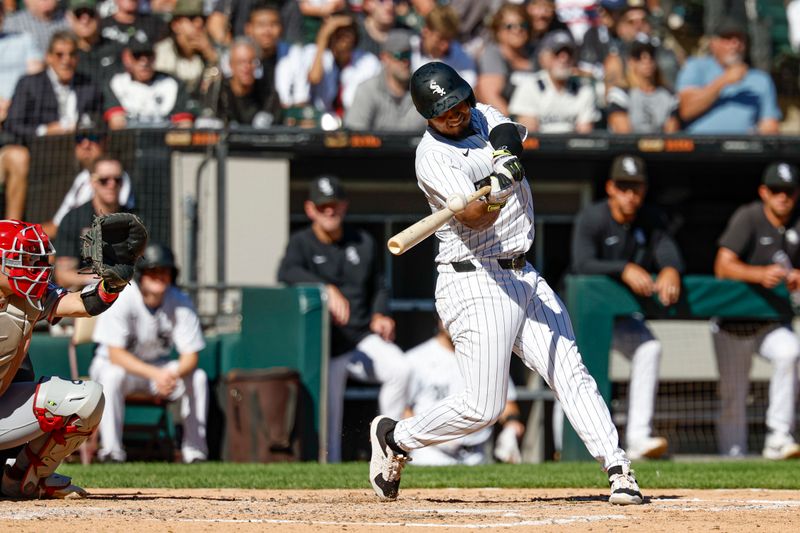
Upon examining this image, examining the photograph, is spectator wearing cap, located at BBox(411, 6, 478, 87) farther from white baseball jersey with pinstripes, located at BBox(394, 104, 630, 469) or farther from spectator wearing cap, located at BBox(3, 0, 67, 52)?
white baseball jersey with pinstripes, located at BBox(394, 104, 630, 469)

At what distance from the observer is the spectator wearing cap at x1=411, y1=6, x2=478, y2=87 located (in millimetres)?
10703

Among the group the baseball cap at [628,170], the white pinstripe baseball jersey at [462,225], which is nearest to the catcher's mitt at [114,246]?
the white pinstripe baseball jersey at [462,225]

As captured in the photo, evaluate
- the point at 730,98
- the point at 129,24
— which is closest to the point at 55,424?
the point at 129,24

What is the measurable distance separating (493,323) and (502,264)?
0.27 m

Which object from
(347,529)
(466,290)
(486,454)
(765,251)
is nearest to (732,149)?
A: (765,251)

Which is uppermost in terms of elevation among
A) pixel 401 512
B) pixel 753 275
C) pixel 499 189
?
pixel 499 189

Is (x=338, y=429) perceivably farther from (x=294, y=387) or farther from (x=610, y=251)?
(x=610, y=251)

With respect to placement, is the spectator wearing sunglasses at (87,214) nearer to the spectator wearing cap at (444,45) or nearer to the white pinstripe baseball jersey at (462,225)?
the spectator wearing cap at (444,45)

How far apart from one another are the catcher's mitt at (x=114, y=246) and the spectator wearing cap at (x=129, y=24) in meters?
5.60

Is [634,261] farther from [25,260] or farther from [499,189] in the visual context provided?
[25,260]

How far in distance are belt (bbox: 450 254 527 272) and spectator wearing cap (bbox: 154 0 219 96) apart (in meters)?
5.37

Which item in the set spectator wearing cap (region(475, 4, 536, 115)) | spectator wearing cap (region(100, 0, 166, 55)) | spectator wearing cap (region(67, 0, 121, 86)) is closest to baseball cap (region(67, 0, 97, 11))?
spectator wearing cap (region(67, 0, 121, 86))

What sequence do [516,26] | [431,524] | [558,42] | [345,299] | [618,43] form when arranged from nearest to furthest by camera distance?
[431,524] → [345,299] → [558,42] → [516,26] → [618,43]

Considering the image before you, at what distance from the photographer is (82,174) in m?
9.41
